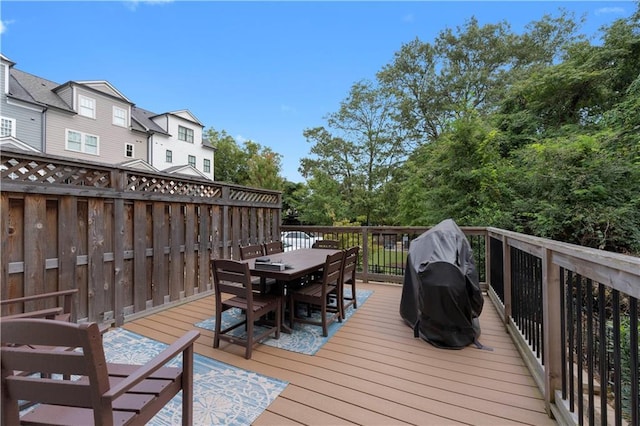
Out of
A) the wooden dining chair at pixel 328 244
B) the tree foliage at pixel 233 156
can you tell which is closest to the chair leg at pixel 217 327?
the wooden dining chair at pixel 328 244

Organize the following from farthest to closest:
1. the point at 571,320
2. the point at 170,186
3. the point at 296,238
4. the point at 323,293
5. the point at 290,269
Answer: the point at 296,238
the point at 170,186
the point at 323,293
the point at 290,269
the point at 571,320

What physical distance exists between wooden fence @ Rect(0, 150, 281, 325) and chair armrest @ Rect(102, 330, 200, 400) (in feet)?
7.28

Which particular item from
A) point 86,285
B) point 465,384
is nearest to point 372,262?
point 465,384

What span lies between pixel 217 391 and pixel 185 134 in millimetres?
17302

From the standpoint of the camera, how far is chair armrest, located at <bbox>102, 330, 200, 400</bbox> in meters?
0.97

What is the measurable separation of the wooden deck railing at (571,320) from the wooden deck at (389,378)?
0.20 meters

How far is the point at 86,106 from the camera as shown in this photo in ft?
39.2

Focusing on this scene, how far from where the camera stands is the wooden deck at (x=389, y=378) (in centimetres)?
172

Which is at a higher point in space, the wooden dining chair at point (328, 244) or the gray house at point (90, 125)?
the gray house at point (90, 125)

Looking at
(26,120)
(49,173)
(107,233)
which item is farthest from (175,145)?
(49,173)

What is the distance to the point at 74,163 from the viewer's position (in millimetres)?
2822

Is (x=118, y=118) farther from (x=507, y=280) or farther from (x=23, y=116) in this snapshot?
(x=507, y=280)

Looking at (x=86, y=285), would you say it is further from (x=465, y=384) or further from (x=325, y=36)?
(x=325, y=36)

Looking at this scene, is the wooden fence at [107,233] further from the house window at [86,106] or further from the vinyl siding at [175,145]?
the vinyl siding at [175,145]
